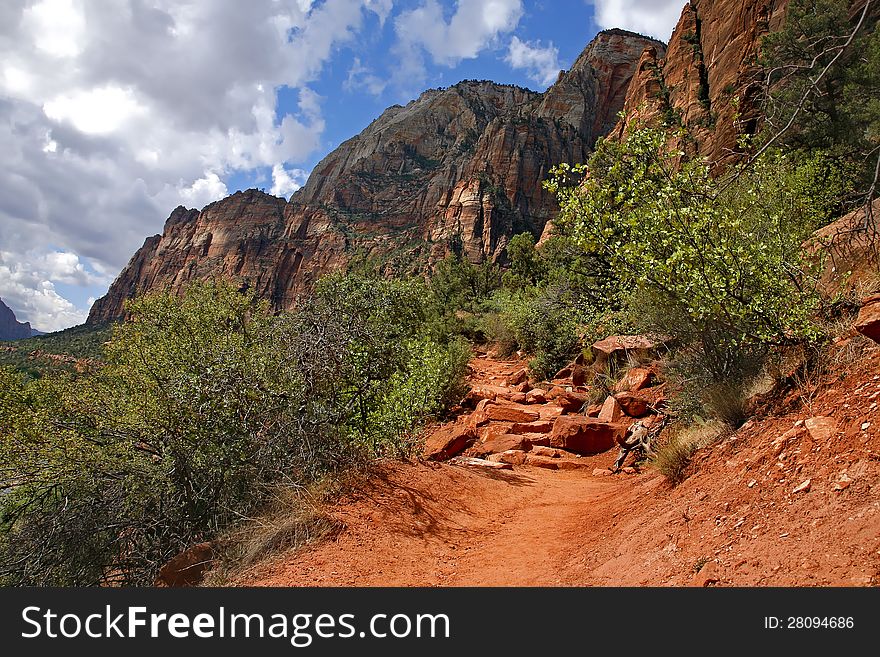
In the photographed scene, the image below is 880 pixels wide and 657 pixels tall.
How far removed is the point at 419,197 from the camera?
403 feet

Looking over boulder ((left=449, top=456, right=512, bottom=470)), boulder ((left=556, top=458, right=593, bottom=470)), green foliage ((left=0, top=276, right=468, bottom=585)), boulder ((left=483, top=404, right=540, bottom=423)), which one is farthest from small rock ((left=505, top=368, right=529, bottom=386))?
green foliage ((left=0, top=276, right=468, bottom=585))

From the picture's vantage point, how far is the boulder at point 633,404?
36.6 ft

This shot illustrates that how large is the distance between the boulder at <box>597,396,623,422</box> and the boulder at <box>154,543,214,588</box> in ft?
28.5

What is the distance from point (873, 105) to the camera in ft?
58.6

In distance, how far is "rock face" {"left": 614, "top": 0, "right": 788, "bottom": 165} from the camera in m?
37.2

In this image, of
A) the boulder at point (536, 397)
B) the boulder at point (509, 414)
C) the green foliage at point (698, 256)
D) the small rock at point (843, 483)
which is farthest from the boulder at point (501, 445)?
the small rock at point (843, 483)

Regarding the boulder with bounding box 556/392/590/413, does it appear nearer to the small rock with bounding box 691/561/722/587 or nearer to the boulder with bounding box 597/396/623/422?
the boulder with bounding box 597/396/623/422

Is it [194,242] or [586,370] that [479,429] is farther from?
[194,242]

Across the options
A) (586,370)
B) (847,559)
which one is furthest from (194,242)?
(847,559)

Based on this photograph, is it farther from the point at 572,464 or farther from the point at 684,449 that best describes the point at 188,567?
the point at 572,464

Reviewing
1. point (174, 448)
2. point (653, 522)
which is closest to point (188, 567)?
point (174, 448)
